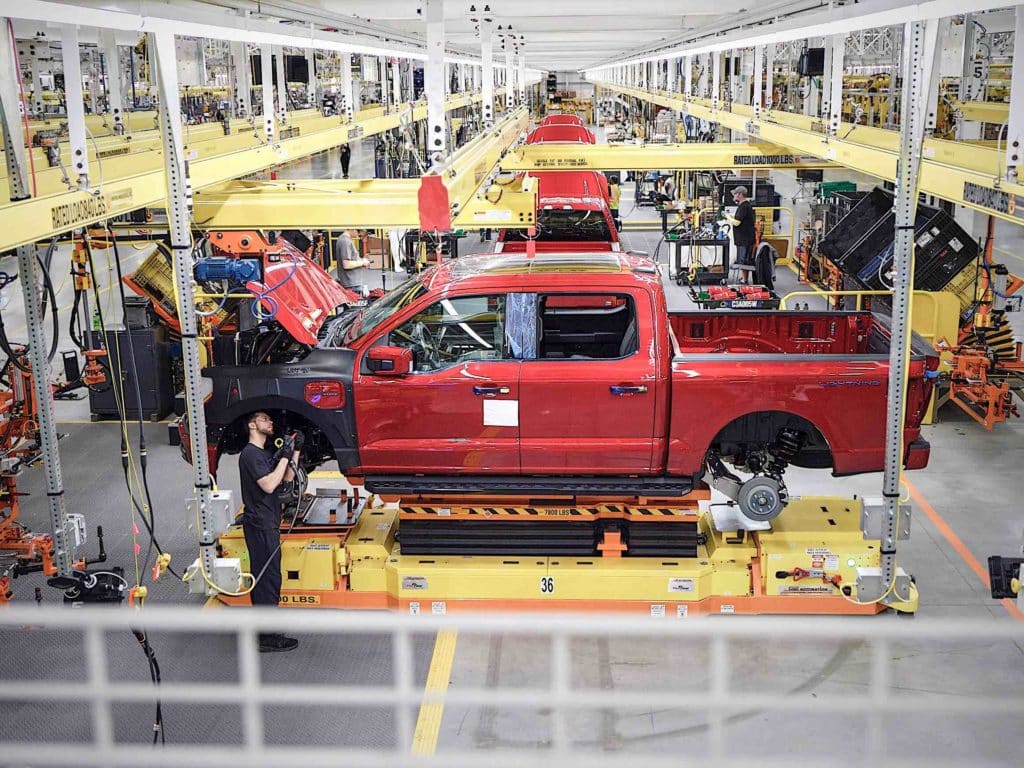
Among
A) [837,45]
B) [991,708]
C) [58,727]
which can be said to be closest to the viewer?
[991,708]

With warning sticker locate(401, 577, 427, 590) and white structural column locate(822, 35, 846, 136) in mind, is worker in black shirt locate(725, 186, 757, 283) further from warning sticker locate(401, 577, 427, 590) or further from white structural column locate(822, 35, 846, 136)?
warning sticker locate(401, 577, 427, 590)

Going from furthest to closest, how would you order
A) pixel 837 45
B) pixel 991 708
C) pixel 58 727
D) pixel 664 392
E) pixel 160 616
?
pixel 837 45 < pixel 664 392 < pixel 58 727 < pixel 160 616 < pixel 991 708

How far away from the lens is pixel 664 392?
6.77 m

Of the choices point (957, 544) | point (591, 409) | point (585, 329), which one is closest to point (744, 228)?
point (957, 544)

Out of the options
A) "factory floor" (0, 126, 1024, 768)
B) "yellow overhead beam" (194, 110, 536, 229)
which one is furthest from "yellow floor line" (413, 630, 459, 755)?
"yellow overhead beam" (194, 110, 536, 229)

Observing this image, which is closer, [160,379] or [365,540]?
[365,540]

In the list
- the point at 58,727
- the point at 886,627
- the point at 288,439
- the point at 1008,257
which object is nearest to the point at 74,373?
the point at 288,439

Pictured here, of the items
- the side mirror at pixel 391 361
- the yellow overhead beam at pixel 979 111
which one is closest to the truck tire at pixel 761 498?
the side mirror at pixel 391 361

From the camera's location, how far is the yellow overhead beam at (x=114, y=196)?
4641 mm

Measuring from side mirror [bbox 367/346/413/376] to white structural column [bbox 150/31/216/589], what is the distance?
111cm

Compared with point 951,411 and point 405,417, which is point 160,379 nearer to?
point 405,417

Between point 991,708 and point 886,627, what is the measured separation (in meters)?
0.32

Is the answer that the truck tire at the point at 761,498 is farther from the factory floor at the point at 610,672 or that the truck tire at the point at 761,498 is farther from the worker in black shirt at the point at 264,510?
the worker in black shirt at the point at 264,510

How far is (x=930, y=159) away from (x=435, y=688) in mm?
4547
